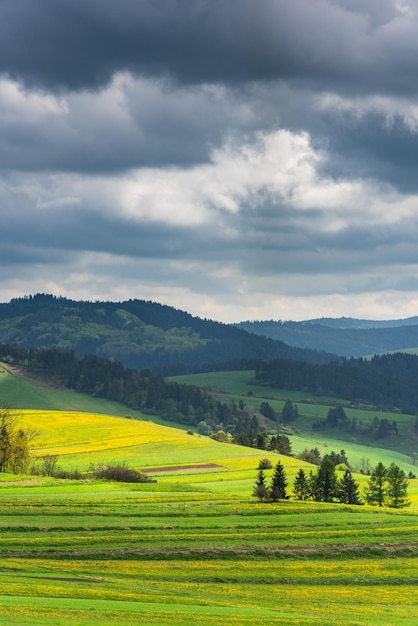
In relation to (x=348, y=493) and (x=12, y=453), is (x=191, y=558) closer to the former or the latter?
(x=348, y=493)

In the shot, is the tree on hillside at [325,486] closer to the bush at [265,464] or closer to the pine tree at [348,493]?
the pine tree at [348,493]

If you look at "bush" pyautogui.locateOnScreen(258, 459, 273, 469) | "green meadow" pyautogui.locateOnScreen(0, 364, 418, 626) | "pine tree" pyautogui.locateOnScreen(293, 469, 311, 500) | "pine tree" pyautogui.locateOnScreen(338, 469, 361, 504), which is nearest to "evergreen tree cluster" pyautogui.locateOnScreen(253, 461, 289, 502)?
"green meadow" pyautogui.locateOnScreen(0, 364, 418, 626)

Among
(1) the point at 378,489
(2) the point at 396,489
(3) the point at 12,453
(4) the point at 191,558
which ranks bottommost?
(1) the point at 378,489

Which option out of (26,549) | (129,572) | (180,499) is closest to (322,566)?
(129,572)

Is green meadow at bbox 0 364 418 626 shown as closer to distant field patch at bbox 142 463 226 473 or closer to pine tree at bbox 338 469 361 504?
pine tree at bbox 338 469 361 504

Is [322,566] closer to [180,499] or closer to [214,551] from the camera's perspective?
[214,551]

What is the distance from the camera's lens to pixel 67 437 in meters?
186

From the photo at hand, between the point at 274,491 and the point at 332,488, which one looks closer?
the point at 274,491

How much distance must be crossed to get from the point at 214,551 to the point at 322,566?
9.53 m

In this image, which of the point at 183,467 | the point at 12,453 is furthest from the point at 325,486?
the point at 12,453

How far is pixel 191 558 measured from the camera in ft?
224

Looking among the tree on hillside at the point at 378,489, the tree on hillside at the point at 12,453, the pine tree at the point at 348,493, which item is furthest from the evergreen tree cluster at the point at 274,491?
the tree on hillside at the point at 12,453

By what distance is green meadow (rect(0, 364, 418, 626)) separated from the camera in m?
46.5

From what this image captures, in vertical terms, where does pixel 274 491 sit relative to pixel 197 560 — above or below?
above
